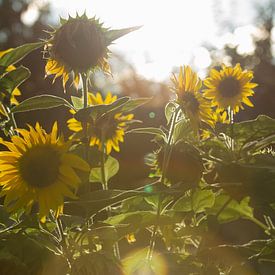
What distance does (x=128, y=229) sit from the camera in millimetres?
920

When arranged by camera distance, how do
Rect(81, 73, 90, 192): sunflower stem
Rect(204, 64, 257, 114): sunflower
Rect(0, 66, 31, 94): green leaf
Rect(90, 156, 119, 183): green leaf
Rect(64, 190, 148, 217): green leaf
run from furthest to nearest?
Rect(204, 64, 257, 114): sunflower < Rect(90, 156, 119, 183): green leaf < Rect(0, 66, 31, 94): green leaf < Rect(81, 73, 90, 192): sunflower stem < Rect(64, 190, 148, 217): green leaf

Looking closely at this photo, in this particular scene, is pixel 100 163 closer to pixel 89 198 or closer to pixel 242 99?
pixel 89 198

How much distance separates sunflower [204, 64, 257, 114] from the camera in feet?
4.78

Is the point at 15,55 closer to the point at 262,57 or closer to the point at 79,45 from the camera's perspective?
the point at 79,45

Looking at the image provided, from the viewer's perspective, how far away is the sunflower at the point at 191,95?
3.54 ft

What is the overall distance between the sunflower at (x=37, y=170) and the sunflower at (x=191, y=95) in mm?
258

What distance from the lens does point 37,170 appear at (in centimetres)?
96

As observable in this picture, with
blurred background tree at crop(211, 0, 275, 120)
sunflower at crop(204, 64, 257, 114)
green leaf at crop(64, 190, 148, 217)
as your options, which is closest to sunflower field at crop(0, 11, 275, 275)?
green leaf at crop(64, 190, 148, 217)

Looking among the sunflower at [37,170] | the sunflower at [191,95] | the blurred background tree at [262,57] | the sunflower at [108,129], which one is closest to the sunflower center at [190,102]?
the sunflower at [191,95]

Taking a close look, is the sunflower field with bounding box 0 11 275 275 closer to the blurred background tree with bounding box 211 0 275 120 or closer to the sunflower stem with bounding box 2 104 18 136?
the sunflower stem with bounding box 2 104 18 136

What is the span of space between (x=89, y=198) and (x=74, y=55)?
0.28 m

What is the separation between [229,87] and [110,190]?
2.71 ft

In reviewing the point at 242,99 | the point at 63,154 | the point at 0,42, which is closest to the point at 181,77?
the point at 63,154

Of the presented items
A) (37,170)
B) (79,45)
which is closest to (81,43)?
(79,45)
